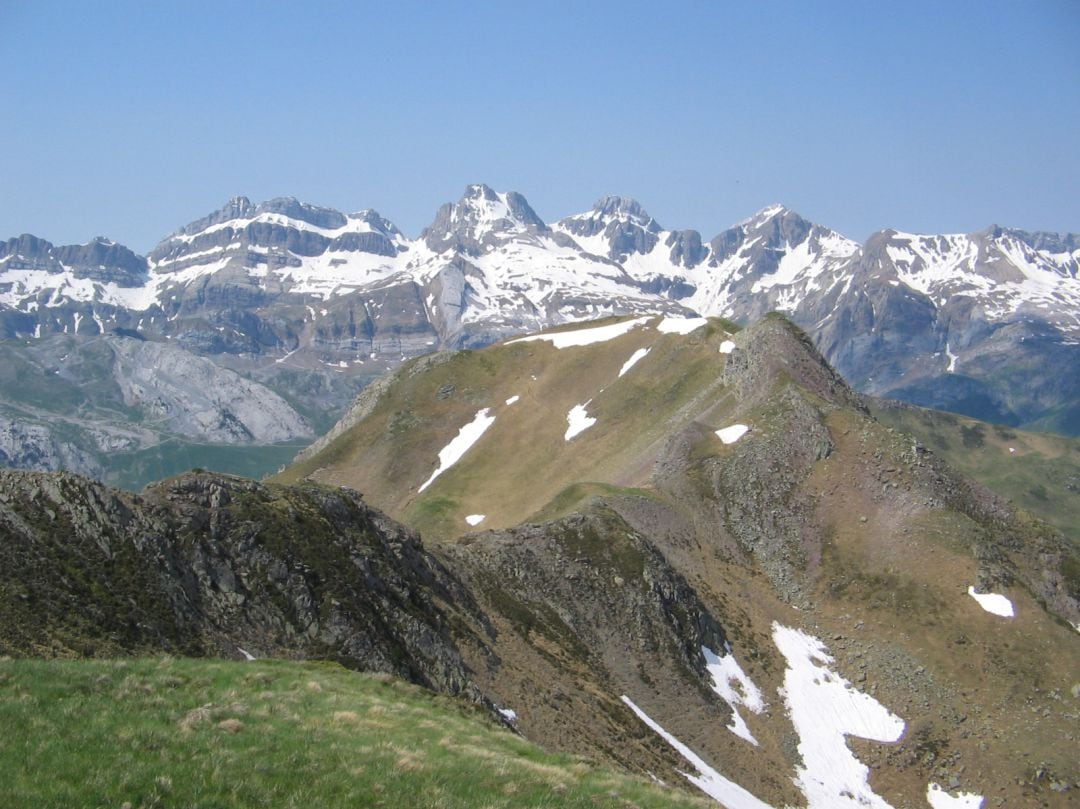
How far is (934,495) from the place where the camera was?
315ft

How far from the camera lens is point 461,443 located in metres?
155

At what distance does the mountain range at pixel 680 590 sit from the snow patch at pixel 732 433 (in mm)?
370

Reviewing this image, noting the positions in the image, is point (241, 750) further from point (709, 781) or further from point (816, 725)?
point (816, 725)

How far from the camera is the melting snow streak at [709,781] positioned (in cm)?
5552

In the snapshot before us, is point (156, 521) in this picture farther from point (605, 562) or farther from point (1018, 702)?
point (1018, 702)

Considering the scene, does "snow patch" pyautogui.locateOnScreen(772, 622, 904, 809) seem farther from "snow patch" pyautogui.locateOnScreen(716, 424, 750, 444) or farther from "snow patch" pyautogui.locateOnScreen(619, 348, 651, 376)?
"snow patch" pyautogui.locateOnScreen(619, 348, 651, 376)

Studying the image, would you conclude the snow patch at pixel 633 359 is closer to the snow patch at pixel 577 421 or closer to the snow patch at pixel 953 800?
the snow patch at pixel 577 421

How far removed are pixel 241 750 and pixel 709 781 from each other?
4430 centimetres

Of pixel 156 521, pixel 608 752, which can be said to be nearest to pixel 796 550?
pixel 608 752

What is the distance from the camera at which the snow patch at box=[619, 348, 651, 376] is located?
15588 cm

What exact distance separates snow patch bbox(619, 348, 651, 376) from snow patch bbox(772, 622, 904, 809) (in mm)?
74474

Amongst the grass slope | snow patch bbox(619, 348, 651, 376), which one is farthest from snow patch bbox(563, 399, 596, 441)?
snow patch bbox(619, 348, 651, 376)

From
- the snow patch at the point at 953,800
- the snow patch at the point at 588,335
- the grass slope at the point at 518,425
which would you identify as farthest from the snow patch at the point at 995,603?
the snow patch at the point at 588,335

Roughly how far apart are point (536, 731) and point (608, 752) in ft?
13.6
